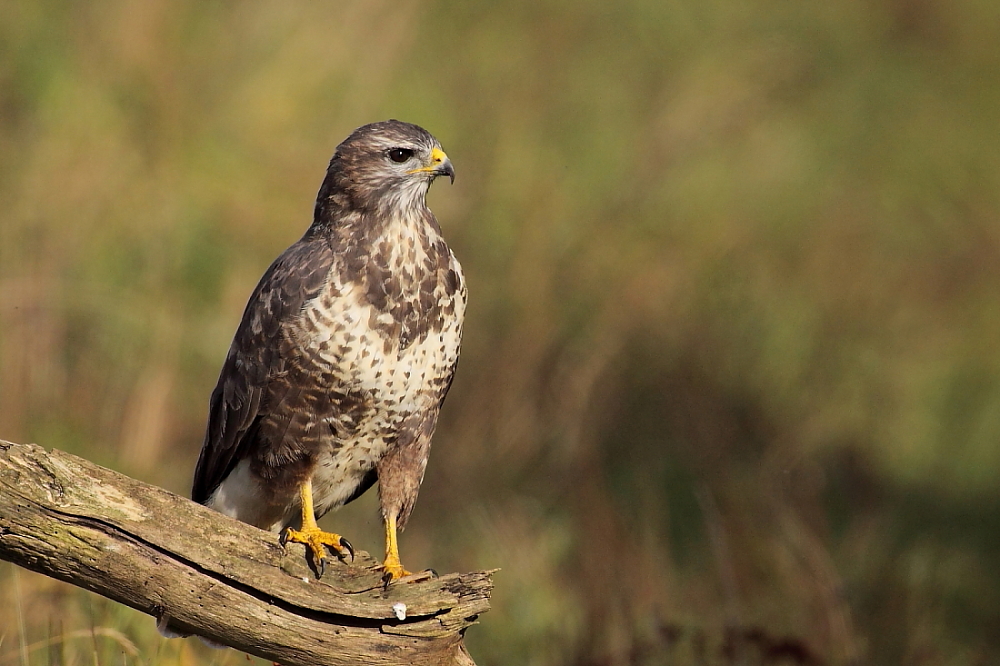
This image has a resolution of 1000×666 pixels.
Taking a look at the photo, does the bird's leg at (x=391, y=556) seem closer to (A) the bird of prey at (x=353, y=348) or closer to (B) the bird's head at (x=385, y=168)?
(A) the bird of prey at (x=353, y=348)

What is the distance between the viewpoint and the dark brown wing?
14.4ft

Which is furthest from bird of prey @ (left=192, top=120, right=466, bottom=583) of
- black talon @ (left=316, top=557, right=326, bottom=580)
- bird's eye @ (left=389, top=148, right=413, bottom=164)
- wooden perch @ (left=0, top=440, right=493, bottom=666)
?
wooden perch @ (left=0, top=440, right=493, bottom=666)

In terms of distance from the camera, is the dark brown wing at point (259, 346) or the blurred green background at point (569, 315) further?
the blurred green background at point (569, 315)

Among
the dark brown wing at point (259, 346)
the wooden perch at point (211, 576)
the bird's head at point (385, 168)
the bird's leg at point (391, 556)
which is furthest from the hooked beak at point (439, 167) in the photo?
the wooden perch at point (211, 576)

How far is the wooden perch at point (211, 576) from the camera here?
132 inches

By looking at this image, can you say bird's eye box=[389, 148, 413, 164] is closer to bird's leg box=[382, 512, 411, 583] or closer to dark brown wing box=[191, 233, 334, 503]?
dark brown wing box=[191, 233, 334, 503]

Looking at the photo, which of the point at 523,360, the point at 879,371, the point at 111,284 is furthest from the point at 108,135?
the point at 879,371

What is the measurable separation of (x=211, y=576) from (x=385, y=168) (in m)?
1.58

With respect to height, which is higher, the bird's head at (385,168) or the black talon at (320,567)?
the bird's head at (385,168)

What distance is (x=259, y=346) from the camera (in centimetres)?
452

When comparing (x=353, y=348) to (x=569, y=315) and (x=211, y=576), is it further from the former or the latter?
(x=569, y=315)

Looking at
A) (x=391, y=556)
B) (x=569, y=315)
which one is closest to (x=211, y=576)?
(x=391, y=556)

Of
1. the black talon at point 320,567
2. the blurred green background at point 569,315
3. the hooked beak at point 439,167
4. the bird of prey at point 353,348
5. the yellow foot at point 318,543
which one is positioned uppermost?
the blurred green background at point 569,315

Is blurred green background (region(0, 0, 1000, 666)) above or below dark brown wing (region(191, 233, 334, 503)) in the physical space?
above
